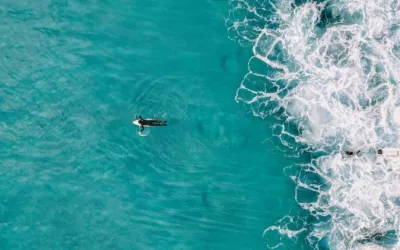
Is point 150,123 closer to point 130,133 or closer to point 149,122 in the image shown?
point 149,122

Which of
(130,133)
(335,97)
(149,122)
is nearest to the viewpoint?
(149,122)

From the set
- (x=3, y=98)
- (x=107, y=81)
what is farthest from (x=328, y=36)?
(x=3, y=98)

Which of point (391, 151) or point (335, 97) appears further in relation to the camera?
point (335, 97)

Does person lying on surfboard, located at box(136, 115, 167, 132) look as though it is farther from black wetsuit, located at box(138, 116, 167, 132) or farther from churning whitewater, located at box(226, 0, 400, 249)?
churning whitewater, located at box(226, 0, 400, 249)

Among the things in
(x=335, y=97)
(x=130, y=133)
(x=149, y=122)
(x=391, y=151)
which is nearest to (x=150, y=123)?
A: (x=149, y=122)

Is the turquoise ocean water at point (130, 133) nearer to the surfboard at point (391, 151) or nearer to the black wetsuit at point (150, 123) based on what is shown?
the black wetsuit at point (150, 123)

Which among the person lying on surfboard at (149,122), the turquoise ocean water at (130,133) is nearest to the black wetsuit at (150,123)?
the person lying on surfboard at (149,122)

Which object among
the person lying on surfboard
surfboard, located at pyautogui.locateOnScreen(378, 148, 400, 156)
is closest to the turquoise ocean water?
the person lying on surfboard
